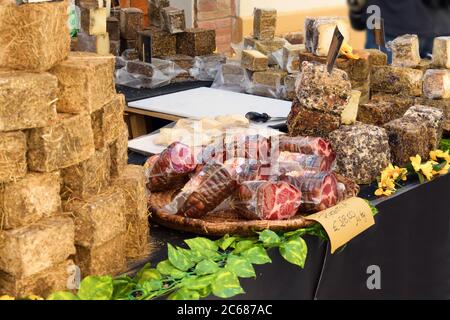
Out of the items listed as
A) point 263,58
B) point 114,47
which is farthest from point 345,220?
point 114,47

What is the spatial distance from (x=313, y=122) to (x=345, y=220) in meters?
0.48

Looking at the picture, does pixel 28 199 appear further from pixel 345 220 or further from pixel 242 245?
pixel 345 220

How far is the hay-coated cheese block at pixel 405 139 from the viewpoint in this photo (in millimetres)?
2596

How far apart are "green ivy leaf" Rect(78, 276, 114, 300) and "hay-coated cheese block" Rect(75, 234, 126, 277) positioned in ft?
0.32

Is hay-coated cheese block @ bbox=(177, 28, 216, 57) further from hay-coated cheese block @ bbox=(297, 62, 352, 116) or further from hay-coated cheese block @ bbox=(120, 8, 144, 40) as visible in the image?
hay-coated cheese block @ bbox=(297, 62, 352, 116)

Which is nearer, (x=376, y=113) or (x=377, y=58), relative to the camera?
(x=376, y=113)

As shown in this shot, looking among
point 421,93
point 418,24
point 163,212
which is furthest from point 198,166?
point 418,24

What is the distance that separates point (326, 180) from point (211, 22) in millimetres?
4224

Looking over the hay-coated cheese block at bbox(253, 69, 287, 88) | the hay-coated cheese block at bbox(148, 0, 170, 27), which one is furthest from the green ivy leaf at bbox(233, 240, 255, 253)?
the hay-coated cheese block at bbox(148, 0, 170, 27)

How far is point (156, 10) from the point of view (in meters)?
4.57

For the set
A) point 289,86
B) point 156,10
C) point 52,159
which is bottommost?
point 289,86

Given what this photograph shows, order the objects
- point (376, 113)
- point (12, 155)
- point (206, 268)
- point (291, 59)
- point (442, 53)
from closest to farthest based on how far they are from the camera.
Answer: point (12, 155), point (206, 268), point (376, 113), point (442, 53), point (291, 59)

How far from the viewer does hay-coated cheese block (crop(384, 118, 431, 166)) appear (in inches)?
102

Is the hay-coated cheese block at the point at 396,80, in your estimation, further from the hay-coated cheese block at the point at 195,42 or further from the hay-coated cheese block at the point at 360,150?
the hay-coated cheese block at the point at 195,42
